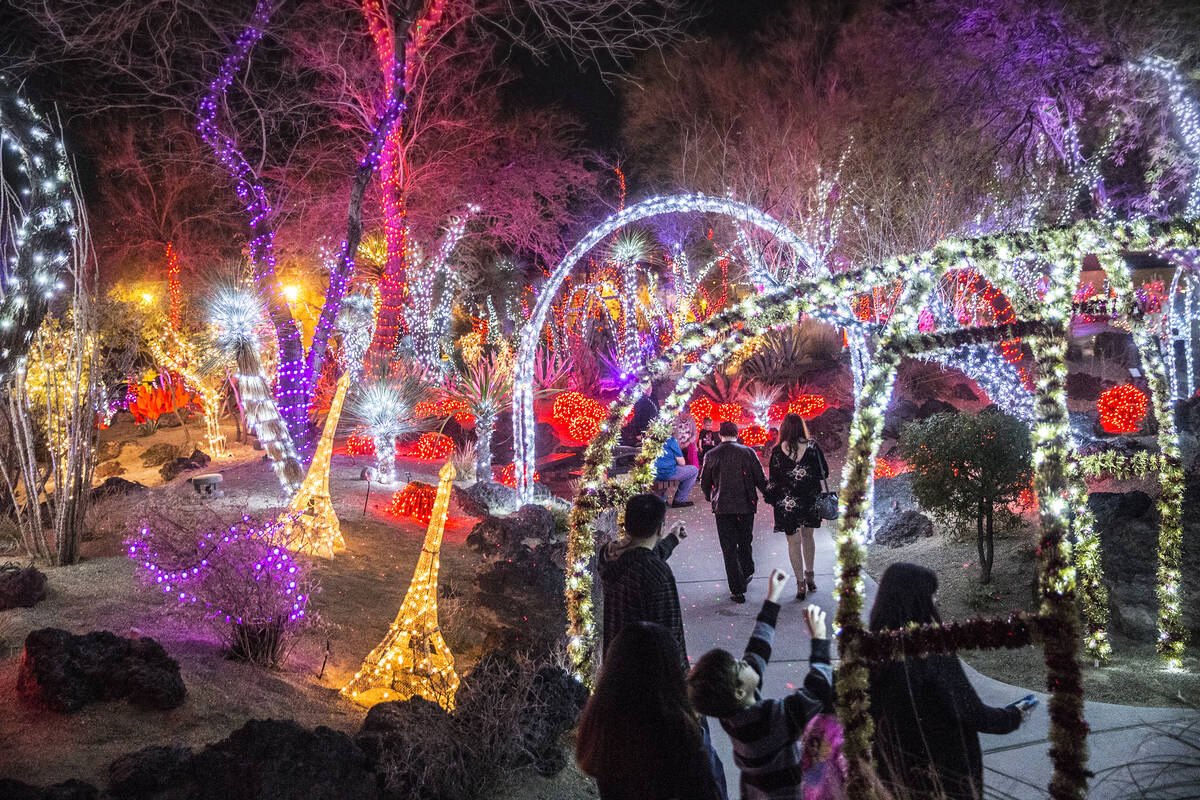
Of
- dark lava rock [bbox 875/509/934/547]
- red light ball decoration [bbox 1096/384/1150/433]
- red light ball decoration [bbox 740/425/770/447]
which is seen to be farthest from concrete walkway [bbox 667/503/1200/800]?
red light ball decoration [bbox 1096/384/1150/433]

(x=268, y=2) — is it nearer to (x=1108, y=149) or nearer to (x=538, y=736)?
(x=538, y=736)

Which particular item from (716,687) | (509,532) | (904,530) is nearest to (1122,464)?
(904,530)

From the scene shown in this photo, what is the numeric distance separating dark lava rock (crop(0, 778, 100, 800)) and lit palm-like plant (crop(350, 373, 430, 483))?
8.45 meters

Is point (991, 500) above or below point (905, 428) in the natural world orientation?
below

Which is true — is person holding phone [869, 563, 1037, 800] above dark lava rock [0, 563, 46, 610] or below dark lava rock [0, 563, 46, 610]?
below

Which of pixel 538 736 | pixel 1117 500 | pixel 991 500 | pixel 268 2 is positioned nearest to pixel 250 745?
pixel 538 736

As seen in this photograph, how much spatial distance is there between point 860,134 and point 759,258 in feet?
10.5

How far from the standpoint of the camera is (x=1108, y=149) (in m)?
13.5

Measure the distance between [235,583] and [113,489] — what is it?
5.74 meters

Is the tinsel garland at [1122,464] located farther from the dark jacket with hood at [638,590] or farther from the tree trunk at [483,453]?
the tree trunk at [483,453]

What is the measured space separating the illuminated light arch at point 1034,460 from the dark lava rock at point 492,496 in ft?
15.5

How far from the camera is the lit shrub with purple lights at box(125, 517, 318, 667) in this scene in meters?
5.10

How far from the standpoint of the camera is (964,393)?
1834cm

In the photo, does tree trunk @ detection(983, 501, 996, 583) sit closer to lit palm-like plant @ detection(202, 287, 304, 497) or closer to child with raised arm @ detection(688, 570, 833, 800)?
child with raised arm @ detection(688, 570, 833, 800)
